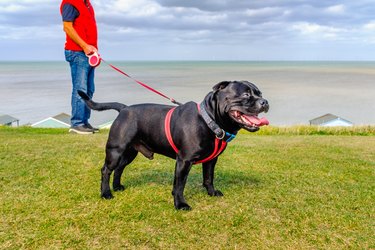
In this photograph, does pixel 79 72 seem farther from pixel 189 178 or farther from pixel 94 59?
pixel 189 178

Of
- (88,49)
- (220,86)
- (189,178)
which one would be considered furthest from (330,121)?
(220,86)

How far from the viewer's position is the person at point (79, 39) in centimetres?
802

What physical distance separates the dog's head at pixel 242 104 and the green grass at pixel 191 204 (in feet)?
3.76

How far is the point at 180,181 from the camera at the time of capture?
444cm

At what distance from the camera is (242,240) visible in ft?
12.2

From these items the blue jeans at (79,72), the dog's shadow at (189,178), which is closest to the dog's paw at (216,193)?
the dog's shadow at (189,178)

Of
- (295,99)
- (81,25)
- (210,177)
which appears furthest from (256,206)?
(295,99)

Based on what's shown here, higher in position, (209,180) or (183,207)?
(209,180)

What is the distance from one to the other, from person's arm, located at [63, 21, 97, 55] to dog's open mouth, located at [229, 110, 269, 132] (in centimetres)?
492

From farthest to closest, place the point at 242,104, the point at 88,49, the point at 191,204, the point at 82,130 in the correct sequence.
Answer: the point at 82,130, the point at 88,49, the point at 191,204, the point at 242,104

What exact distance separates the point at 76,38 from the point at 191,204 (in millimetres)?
5075

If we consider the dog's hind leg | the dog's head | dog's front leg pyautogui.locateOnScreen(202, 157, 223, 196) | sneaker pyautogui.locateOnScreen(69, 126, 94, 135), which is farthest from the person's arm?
the dog's head

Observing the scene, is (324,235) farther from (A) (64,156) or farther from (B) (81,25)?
(B) (81,25)

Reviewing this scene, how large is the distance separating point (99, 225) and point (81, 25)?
5.64 m
